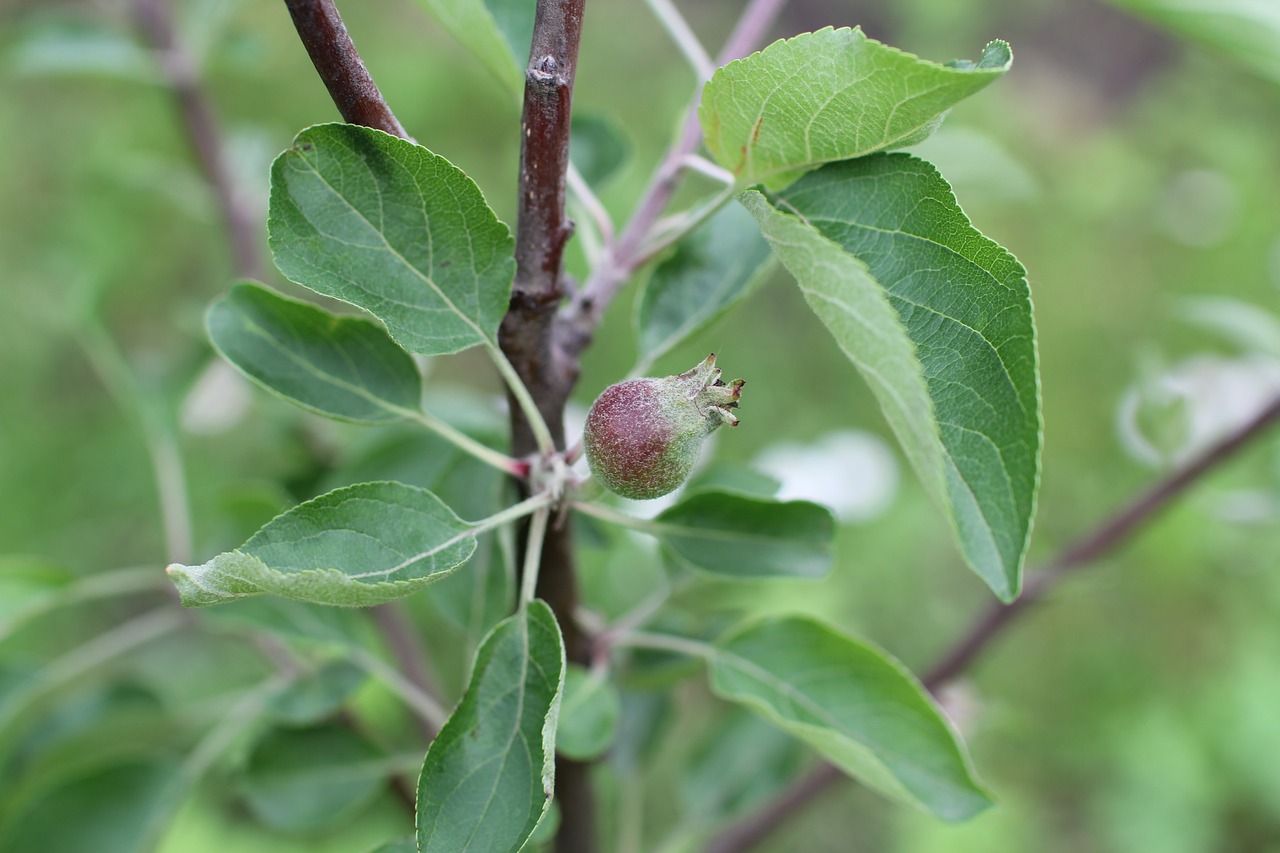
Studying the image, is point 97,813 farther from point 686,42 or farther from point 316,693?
point 686,42

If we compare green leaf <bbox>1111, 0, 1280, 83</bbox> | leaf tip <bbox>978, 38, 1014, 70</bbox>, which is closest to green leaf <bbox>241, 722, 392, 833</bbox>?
leaf tip <bbox>978, 38, 1014, 70</bbox>

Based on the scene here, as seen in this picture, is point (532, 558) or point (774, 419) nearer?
point (532, 558)

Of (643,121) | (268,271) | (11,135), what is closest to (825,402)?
(643,121)

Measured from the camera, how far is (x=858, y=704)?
579 millimetres

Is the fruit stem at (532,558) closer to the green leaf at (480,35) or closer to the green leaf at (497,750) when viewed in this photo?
the green leaf at (497,750)

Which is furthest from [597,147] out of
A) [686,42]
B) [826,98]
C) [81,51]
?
[81,51]

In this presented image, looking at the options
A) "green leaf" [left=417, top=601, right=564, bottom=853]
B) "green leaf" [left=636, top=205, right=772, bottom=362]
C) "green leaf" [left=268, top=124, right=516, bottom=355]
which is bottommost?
"green leaf" [left=417, top=601, right=564, bottom=853]

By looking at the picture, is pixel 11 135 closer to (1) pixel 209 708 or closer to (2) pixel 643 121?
(2) pixel 643 121

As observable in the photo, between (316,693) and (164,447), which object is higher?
(164,447)

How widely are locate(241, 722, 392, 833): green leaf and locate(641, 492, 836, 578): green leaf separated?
30cm

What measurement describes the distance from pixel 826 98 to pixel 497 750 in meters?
0.32

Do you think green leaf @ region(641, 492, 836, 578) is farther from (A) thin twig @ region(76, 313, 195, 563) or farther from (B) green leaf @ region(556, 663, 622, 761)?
(A) thin twig @ region(76, 313, 195, 563)

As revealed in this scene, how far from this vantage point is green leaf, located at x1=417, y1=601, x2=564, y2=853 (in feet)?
1.49

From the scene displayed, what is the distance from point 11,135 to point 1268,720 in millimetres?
3005
